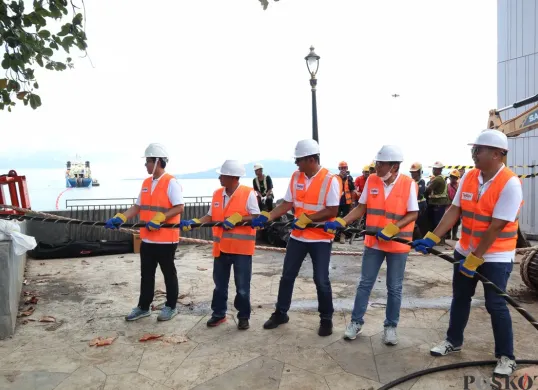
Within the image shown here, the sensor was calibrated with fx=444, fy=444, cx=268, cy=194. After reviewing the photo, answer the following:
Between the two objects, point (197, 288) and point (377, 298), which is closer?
point (377, 298)

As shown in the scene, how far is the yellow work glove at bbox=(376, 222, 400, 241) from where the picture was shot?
394 cm

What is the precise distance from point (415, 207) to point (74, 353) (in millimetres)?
3426

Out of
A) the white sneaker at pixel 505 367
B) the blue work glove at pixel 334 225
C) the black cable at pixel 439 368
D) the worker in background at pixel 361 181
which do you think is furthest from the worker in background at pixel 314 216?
the worker in background at pixel 361 181

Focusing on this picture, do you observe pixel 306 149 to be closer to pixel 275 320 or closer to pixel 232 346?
pixel 275 320

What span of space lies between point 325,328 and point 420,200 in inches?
215

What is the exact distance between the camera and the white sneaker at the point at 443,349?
12.8 ft

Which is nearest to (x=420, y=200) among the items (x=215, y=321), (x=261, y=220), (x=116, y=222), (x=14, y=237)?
(x=261, y=220)

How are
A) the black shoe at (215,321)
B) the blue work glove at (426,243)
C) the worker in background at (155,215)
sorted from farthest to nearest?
the worker in background at (155,215) → the black shoe at (215,321) → the blue work glove at (426,243)

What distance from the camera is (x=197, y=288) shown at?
6363 millimetres

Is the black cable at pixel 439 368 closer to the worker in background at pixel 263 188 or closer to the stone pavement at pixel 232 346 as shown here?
the stone pavement at pixel 232 346

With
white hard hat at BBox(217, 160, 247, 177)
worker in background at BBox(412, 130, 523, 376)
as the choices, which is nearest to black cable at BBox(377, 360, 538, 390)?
worker in background at BBox(412, 130, 523, 376)

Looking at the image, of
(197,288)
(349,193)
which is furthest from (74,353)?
(349,193)

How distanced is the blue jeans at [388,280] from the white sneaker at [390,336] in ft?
0.15

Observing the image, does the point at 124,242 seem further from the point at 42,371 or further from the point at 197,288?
the point at 42,371
